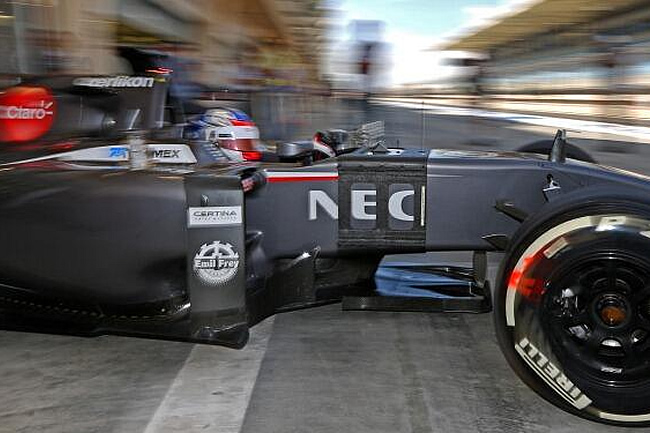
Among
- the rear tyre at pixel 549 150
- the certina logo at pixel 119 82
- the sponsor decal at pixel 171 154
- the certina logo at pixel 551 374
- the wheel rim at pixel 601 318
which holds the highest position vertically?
the certina logo at pixel 119 82

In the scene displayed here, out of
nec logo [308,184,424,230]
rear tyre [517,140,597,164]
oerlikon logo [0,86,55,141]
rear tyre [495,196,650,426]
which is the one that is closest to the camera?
rear tyre [495,196,650,426]

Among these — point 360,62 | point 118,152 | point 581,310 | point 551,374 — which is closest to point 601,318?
point 581,310

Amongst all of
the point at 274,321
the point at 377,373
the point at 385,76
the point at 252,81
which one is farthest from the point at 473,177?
the point at 252,81

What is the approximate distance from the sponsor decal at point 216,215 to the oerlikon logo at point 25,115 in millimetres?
1316

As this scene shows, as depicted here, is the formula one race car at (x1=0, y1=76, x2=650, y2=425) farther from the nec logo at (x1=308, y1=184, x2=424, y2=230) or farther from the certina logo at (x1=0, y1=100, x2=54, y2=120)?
the certina logo at (x1=0, y1=100, x2=54, y2=120)

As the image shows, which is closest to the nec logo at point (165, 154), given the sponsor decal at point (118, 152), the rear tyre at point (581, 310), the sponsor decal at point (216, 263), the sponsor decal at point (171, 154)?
the sponsor decal at point (171, 154)

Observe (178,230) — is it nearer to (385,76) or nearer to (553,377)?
(553,377)

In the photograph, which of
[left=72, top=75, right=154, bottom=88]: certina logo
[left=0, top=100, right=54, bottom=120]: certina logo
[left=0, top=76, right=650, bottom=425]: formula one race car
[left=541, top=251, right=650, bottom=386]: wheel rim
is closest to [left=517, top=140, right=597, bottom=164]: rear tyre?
[left=0, top=76, right=650, bottom=425]: formula one race car

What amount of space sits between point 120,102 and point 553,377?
2571 millimetres

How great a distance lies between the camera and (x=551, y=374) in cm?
227

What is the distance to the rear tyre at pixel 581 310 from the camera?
221 centimetres

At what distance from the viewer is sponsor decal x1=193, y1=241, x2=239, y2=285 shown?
2678 mm

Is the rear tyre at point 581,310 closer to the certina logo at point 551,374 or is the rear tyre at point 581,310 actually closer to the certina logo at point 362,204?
the certina logo at point 551,374

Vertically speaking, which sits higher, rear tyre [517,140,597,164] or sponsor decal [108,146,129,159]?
sponsor decal [108,146,129,159]
